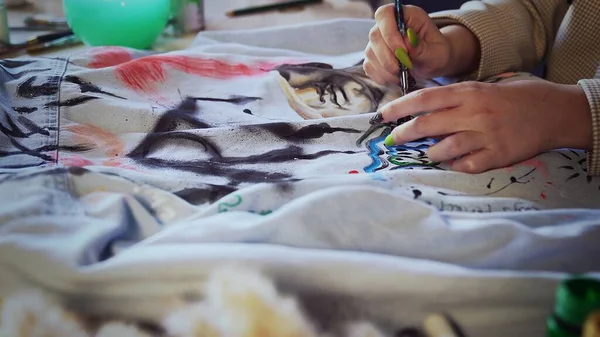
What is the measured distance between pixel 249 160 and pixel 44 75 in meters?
0.28

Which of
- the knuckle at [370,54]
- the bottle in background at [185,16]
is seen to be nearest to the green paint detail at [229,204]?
the knuckle at [370,54]

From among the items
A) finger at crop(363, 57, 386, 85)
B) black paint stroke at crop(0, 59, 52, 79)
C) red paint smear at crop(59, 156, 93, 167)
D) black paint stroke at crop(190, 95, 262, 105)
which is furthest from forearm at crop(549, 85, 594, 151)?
black paint stroke at crop(0, 59, 52, 79)

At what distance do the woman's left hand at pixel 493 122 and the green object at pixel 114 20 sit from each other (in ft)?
1.71

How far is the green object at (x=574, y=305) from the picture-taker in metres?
0.25

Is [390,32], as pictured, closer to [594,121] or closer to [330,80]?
[330,80]

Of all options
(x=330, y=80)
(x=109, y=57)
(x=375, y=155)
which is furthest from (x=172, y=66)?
(x=375, y=155)

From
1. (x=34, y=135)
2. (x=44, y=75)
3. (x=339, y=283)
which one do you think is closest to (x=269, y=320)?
(x=339, y=283)

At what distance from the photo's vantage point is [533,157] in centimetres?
54

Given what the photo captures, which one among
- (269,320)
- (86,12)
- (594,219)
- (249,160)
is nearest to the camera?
(269,320)

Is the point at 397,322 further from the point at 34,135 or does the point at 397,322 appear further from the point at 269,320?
the point at 34,135

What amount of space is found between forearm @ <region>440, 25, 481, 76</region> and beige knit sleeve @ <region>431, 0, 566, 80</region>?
0.04 feet

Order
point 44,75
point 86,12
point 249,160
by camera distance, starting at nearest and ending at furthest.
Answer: point 249,160 < point 44,75 < point 86,12

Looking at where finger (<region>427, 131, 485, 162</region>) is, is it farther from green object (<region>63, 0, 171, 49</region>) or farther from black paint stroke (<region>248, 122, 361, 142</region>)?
green object (<region>63, 0, 171, 49</region>)

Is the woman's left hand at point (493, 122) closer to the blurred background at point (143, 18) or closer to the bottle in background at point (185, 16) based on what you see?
the blurred background at point (143, 18)
